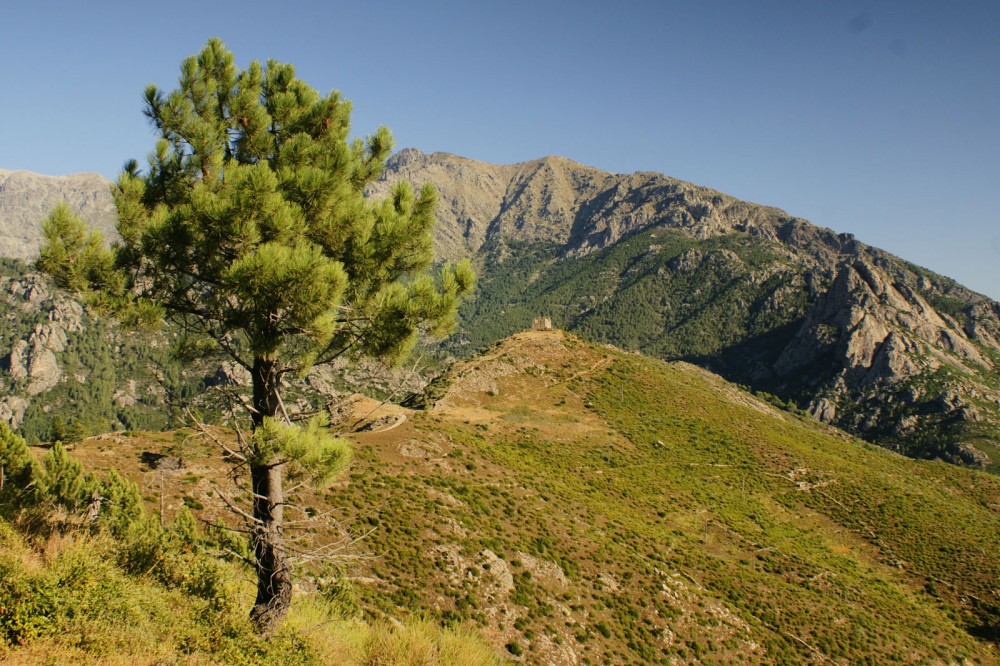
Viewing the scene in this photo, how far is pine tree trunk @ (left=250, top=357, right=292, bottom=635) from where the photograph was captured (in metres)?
7.70

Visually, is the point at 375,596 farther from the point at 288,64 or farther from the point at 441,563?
the point at 288,64

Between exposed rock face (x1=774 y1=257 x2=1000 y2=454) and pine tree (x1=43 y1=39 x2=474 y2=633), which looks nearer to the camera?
pine tree (x1=43 y1=39 x2=474 y2=633)

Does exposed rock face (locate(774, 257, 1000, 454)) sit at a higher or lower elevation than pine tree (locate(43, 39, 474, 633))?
higher

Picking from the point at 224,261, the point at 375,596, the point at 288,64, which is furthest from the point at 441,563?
the point at 288,64

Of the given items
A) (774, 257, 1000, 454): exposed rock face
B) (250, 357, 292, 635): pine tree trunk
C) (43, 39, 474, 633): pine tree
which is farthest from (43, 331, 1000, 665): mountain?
(774, 257, 1000, 454): exposed rock face

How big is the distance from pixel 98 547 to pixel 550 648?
1470 cm

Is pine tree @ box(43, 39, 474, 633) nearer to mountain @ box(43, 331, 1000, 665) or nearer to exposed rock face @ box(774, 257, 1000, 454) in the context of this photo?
mountain @ box(43, 331, 1000, 665)

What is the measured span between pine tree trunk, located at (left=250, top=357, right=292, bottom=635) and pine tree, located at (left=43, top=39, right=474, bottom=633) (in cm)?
2

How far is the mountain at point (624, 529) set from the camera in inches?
768

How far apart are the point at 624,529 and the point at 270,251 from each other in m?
29.2

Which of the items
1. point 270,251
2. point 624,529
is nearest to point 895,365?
point 624,529

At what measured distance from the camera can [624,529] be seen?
30344 millimetres

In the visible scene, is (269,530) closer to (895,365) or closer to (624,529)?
(624,529)

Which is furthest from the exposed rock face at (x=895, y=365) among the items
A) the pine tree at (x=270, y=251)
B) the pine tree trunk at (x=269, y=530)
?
the pine tree trunk at (x=269, y=530)
